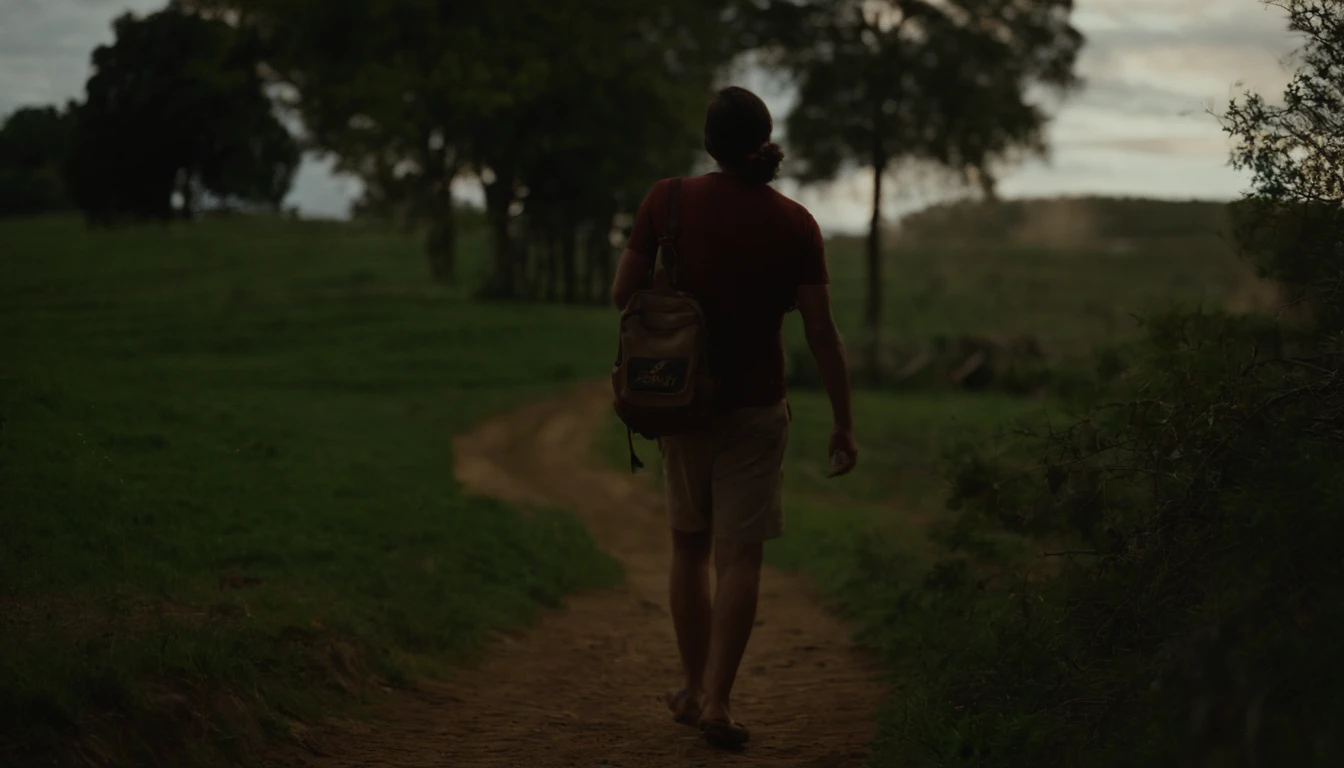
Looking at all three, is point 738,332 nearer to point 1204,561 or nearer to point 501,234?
point 1204,561

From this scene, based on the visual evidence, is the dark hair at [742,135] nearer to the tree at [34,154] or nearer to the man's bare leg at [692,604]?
the man's bare leg at [692,604]

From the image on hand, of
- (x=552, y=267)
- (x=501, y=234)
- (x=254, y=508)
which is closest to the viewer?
(x=254, y=508)

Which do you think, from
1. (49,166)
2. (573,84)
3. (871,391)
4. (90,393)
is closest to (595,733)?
(90,393)

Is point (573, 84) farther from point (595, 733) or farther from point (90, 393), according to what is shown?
point (595, 733)

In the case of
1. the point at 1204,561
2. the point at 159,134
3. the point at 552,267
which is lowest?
the point at 1204,561

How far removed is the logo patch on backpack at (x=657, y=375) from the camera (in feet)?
17.9

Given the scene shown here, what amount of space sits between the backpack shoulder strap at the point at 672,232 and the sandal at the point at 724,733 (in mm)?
1782

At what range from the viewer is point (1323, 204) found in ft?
18.5

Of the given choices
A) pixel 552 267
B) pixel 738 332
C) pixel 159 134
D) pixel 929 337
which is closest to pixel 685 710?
pixel 738 332

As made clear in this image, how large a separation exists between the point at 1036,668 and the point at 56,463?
17.8 ft

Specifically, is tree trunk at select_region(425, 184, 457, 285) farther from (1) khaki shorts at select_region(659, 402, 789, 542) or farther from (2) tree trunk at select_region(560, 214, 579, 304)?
(1) khaki shorts at select_region(659, 402, 789, 542)

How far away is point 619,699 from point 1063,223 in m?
66.3

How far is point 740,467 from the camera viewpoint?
5.68 meters

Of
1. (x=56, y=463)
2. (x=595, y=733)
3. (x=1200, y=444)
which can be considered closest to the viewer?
(x=1200, y=444)
